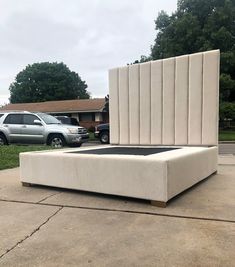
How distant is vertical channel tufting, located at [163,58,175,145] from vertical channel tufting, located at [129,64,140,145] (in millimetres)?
738

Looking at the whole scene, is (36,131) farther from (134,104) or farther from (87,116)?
(87,116)

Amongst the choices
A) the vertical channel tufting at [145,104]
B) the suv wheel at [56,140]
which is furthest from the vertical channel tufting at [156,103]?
the suv wheel at [56,140]

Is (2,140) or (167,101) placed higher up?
(167,101)

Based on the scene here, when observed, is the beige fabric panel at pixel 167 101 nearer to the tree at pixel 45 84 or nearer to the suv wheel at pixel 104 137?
the suv wheel at pixel 104 137

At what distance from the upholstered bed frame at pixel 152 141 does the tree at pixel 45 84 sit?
167 feet

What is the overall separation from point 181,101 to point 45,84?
53.8 metres

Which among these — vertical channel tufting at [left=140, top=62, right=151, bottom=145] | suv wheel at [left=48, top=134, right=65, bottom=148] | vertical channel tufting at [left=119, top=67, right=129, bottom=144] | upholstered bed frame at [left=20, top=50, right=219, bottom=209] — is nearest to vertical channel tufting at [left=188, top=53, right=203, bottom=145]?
upholstered bed frame at [left=20, top=50, right=219, bottom=209]

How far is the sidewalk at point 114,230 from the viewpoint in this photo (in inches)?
123

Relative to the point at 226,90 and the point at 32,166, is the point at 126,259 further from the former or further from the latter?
the point at 226,90

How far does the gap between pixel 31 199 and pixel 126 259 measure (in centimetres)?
261

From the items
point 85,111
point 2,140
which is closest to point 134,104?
point 2,140

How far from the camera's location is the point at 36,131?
14703 millimetres

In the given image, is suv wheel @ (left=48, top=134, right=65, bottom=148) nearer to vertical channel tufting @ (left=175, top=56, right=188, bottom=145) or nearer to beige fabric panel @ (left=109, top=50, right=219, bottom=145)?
beige fabric panel @ (left=109, top=50, right=219, bottom=145)

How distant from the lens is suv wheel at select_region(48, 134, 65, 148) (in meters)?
14.4
